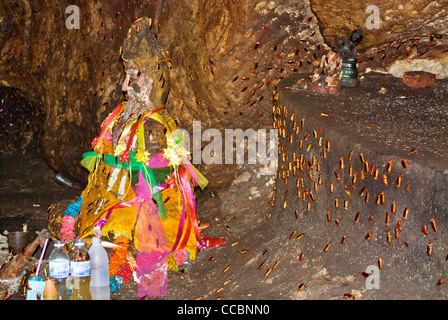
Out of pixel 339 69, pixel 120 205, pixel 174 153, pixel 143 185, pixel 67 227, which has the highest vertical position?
pixel 339 69

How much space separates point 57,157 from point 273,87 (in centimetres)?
341

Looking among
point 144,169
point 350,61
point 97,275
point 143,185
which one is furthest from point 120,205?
point 350,61

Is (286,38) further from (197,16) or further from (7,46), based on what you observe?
(7,46)

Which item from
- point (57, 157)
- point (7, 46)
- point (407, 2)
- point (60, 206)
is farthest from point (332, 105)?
point (7, 46)

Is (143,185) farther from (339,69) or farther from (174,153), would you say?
(339,69)

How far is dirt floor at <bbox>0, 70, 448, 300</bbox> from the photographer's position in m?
4.39

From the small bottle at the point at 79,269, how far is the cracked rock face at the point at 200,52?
3.04 meters

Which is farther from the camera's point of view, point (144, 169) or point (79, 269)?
point (144, 169)

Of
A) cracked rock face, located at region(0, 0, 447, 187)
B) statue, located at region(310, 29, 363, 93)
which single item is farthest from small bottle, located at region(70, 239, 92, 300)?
cracked rock face, located at region(0, 0, 447, 187)

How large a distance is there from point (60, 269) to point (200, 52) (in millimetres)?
3712

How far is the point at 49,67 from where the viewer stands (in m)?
9.60

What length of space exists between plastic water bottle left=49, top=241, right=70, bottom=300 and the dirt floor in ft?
4.41

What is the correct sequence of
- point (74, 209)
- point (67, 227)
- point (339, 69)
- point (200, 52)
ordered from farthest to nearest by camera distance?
point (200, 52) < point (74, 209) < point (67, 227) < point (339, 69)

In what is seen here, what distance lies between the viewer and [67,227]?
646cm
